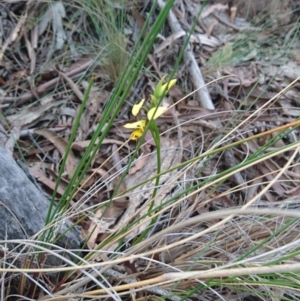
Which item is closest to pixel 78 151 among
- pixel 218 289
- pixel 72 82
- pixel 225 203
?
pixel 72 82

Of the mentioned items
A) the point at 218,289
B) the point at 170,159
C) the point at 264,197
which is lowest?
the point at 264,197

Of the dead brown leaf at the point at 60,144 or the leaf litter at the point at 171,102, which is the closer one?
the leaf litter at the point at 171,102

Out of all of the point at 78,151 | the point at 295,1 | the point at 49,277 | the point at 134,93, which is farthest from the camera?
the point at 295,1

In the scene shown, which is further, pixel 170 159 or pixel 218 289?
pixel 170 159

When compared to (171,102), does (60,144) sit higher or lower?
higher

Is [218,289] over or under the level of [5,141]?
under

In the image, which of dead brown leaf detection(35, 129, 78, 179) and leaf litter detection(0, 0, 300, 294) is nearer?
leaf litter detection(0, 0, 300, 294)

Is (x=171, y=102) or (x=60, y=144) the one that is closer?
(x=60, y=144)

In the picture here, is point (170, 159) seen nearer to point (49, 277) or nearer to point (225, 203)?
point (225, 203)
